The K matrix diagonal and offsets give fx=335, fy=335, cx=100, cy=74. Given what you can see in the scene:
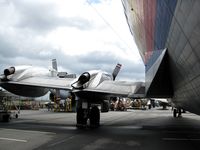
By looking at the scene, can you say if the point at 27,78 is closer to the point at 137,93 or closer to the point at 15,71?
the point at 15,71

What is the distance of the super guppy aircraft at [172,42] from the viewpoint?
5849mm

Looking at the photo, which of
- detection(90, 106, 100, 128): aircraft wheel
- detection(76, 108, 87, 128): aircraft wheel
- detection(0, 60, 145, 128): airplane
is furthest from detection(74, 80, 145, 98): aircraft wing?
detection(90, 106, 100, 128): aircraft wheel

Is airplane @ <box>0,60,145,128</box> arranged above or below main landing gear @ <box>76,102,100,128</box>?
above

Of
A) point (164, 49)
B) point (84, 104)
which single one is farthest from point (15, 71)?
point (164, 49)

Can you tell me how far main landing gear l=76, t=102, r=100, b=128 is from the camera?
1384cm

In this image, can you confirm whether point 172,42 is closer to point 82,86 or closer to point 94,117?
point 82,86

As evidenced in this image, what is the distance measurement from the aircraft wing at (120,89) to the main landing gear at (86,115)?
71cm

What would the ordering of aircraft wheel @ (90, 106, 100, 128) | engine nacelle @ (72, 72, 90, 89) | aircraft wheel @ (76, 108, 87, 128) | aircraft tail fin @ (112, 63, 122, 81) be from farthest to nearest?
aircraft tail fin @ (112, 63, 122, 81), aircraft wheel @ (90, 106, 100, 128), aircraft wheel @ (76, 108, 87, 128), engine nacelle @ (72, 72, 90, 89)

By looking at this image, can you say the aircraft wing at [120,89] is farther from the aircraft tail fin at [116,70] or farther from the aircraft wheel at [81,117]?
the aircraft tail fin at [116,70]

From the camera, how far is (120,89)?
1401 centimetres

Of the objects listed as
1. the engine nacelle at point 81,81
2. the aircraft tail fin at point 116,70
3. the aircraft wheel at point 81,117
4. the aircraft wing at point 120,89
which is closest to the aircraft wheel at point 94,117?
the aircraft wheel at point 81,117

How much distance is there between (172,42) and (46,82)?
751cm

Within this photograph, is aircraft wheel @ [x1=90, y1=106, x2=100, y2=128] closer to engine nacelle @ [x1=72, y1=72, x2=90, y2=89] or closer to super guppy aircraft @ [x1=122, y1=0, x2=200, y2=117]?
engine nacelle @ [x1=72, y1=72, x2=90, y2=89]

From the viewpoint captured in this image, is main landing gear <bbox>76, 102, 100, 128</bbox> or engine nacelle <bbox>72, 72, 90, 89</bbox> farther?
main landing gear <bbox>76, 102, 100, 128</bbox>
